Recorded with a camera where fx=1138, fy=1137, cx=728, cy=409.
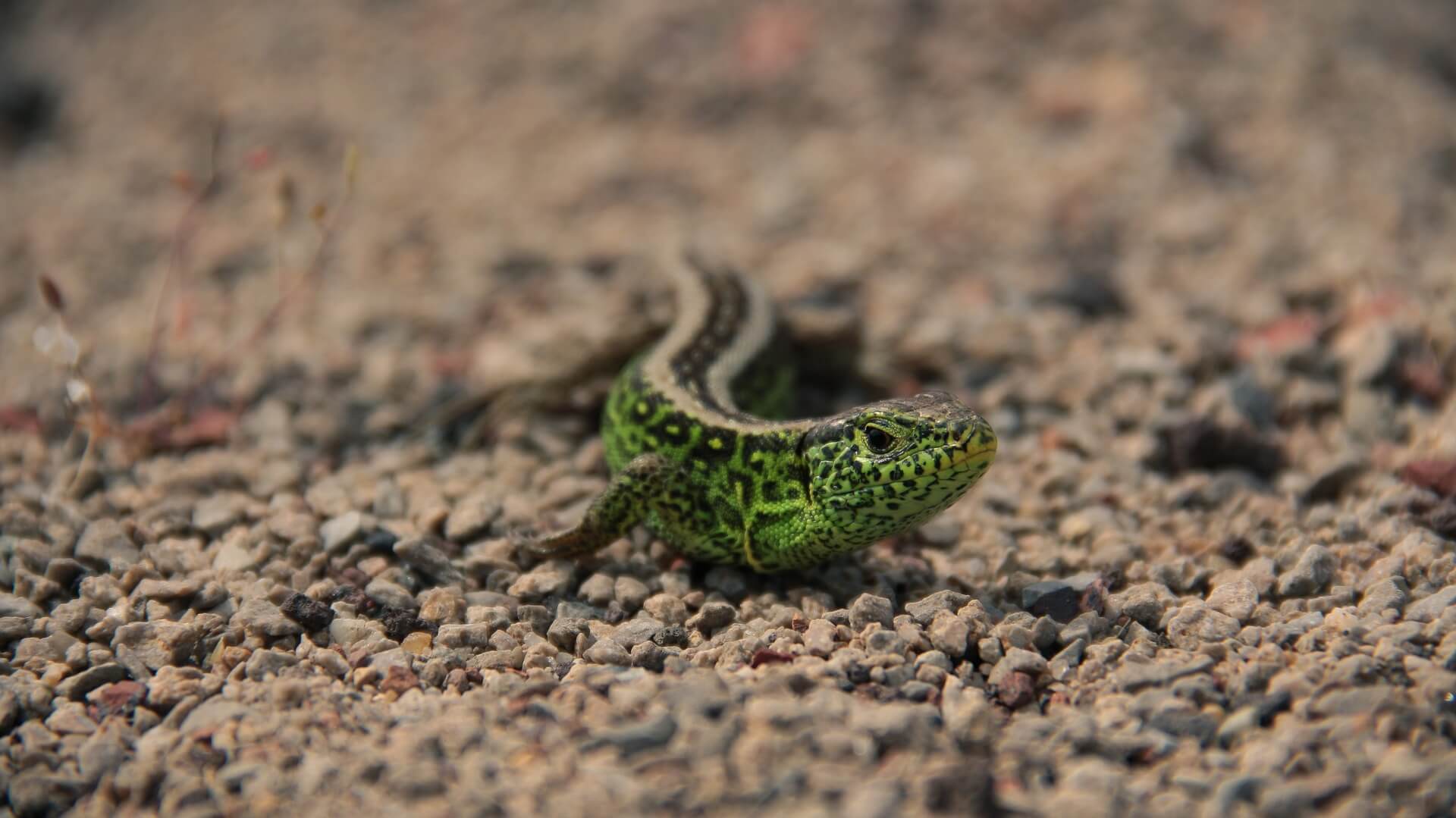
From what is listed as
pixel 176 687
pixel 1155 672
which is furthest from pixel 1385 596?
pixel 176 687

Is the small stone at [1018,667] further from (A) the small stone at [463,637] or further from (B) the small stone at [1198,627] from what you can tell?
(A) the small stone at [463,637]

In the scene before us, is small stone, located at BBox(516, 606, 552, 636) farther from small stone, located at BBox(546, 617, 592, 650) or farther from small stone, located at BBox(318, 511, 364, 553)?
small stone, located at BBox(318, 511, 364, 553)

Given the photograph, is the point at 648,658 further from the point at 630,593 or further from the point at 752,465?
the point at 752,465

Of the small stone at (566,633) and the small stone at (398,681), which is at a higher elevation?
the small stone at (566,633)

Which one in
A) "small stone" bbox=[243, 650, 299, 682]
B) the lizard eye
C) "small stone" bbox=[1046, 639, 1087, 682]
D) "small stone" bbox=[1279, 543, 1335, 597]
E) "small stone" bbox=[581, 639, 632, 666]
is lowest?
"small stone" bbox=[243, 650, 299, 682]

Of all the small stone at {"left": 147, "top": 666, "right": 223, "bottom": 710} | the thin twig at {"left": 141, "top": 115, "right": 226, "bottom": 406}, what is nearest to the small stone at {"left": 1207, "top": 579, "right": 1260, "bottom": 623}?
the small stone at {"left": 147, "top": 666, "right": 223, "bottom": 710}

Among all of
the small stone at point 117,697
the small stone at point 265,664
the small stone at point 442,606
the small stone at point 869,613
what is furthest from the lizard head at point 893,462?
the small stone at point 117,697
